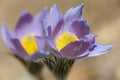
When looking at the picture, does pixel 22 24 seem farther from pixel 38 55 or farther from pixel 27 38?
pixel 38 55

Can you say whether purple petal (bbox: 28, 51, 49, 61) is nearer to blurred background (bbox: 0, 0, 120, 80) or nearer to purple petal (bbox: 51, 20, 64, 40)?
purple petal (bbox: 51, 20, 64, 40)

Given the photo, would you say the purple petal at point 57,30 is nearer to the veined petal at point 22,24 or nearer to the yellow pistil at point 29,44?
the yellow pistil at point 29,44

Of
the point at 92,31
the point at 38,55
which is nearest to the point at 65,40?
the point at 38,55

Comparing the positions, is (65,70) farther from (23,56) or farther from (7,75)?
(7,75)

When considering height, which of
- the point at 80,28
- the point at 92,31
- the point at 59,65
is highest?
the point at 80,28

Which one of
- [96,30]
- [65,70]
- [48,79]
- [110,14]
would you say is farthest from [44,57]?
[110,14]

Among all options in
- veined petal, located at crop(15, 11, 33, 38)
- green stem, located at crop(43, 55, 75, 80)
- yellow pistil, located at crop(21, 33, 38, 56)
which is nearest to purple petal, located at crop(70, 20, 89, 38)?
green stem, located at crop(43, 55, 75, 80)

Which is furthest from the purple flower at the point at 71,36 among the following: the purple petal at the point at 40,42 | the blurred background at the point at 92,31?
the blurred background at the point at 92,31
